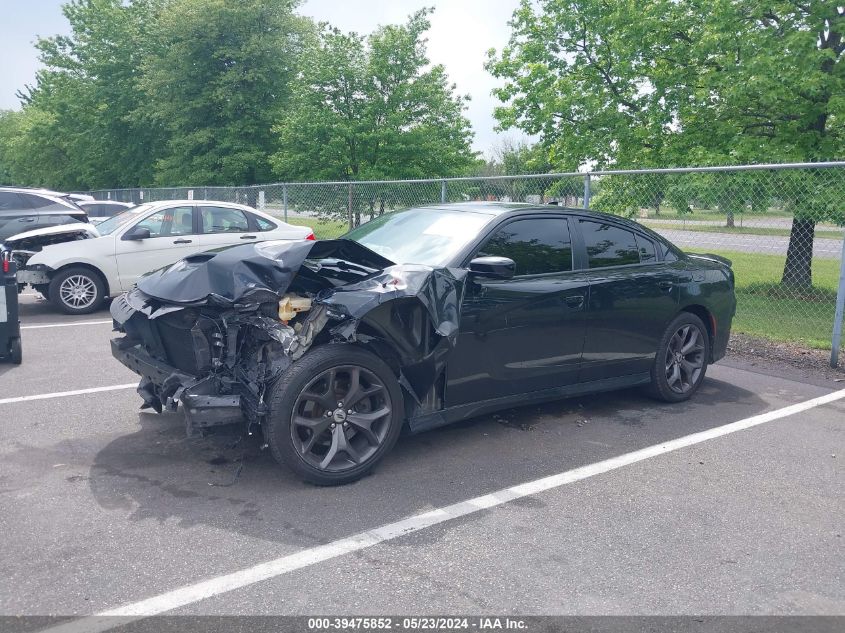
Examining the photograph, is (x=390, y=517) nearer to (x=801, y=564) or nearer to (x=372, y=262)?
(x=372, y=262)

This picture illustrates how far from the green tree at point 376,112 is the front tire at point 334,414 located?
16.8 metres

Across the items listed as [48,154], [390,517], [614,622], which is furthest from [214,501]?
[48,154]

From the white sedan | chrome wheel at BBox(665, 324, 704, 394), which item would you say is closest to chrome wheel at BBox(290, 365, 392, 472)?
chrome wheel at BBox(665, 324, 704, 394)

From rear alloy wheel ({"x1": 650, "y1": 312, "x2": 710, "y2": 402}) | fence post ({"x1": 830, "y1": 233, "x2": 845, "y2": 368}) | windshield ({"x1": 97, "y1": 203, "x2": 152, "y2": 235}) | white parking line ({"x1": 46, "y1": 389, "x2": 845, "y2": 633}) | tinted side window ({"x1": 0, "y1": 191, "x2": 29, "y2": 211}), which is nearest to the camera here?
white parking line ({"x1": 46, "y1": 389, "x2": 845, "y2": 633})

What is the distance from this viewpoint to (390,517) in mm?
3941

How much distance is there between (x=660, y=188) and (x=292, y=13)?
2343cm

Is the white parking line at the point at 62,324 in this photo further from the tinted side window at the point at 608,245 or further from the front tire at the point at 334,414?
the tinted side window at the point at 608,245

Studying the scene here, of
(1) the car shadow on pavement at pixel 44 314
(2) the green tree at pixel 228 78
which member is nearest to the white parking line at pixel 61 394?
(1) the car shadow on pavement at pixel 44 314

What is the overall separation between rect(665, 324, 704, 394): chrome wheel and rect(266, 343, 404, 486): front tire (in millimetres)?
2849

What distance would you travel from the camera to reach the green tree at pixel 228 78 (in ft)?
91.5

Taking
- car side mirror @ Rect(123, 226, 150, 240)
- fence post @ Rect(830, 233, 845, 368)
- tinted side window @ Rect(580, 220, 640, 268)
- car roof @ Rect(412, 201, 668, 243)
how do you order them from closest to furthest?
car roof @ Rect(412, 201, 668, 243) < tinted side window @ Rect(580, 220, 640, 268) < fence post @ Rect(830, 233, 845, 368) < car side mirror @ Rect(123, 226, 150, 240)

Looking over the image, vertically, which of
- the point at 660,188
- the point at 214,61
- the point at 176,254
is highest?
the point at 214,61

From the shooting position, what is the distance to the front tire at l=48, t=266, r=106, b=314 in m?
9.94

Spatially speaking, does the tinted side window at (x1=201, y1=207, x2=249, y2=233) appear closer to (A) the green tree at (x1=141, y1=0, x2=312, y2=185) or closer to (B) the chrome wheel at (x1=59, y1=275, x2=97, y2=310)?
(B) the chrome wheel at (x1=59, y1=275, x2=97, y2=310)
